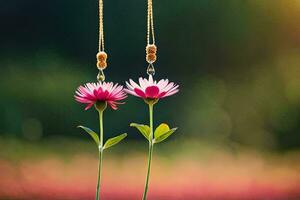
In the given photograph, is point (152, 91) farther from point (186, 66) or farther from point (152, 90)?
point (186, 66)

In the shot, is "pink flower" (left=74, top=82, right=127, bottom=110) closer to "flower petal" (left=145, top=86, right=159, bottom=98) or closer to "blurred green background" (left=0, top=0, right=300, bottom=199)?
"flower petal" (left=145, top=86, right=159, bottom=98)

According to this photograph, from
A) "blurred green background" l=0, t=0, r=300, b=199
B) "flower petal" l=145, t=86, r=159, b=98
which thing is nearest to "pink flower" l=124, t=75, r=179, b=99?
"flower petal" l=145, t=86, r=159, b=98

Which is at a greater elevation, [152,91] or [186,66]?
[186,66]

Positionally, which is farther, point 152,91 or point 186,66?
point 186,66

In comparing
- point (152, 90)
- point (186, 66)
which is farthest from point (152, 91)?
point (186, 66)

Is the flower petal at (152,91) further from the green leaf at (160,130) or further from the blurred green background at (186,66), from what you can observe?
the blurred green background at (186,66)

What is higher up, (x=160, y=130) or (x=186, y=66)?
(x=186, y=66)

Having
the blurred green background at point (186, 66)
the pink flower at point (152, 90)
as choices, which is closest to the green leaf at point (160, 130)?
the pink flower at point (152, 90)

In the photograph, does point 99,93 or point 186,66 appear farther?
point 186,66

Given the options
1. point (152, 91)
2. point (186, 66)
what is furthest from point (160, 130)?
point (186, 66)
